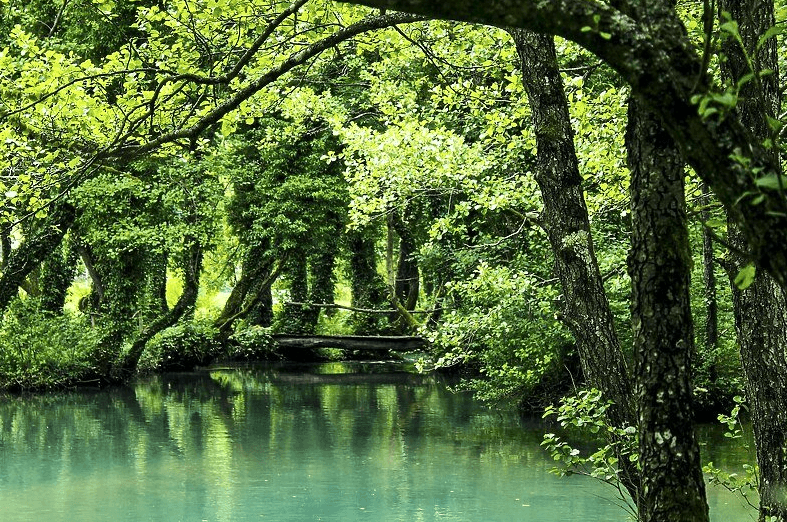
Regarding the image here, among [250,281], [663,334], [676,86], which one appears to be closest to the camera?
[676,86]

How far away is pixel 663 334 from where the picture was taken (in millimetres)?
3721

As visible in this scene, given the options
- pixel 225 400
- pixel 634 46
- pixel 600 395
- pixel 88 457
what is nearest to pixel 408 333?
pixel 225 400

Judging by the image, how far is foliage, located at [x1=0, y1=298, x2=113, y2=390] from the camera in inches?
753

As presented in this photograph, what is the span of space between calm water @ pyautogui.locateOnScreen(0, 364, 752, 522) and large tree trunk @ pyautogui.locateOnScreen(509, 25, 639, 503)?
7.75ft

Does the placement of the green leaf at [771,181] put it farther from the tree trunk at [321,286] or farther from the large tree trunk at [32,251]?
the tree trunk at [321,286]

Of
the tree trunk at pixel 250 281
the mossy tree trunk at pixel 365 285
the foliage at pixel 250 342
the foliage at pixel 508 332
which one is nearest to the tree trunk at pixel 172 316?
the tree trunk at pixel 250 281

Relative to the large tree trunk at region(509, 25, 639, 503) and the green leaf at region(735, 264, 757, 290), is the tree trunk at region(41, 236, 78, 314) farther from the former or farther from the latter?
the green leaf at region(735, 264, 757, 290)

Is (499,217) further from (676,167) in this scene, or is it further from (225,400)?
(676,167)

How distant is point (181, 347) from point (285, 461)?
38.9 ft

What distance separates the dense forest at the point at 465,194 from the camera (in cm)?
268

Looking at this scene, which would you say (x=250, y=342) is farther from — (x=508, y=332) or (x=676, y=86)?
(x=676, y=86)

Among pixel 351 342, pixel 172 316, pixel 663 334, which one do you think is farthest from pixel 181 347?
pixel 663 334

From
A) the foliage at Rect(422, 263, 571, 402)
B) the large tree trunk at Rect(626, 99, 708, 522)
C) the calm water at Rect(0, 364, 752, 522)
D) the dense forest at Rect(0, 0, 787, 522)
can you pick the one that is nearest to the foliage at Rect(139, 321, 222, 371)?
the dense forest at Rect(0, 0, 787, 522)

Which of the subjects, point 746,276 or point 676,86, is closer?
point 746,276
